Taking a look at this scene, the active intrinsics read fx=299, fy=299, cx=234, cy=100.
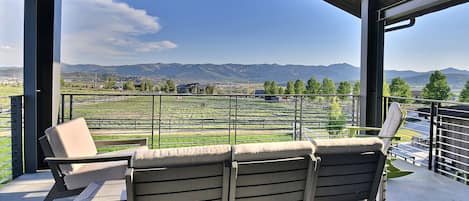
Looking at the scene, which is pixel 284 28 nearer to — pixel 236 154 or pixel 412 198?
pixel 412 198

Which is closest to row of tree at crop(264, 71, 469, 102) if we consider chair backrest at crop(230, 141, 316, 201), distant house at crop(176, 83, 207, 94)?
distant house at crop(176, 83, 207, 94)

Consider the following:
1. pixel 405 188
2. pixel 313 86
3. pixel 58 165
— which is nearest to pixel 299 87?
pixel 313 86

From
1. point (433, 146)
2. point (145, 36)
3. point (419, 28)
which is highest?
point (145, 36)

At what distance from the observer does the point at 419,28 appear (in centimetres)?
404

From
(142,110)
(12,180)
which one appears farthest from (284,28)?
(12,180)

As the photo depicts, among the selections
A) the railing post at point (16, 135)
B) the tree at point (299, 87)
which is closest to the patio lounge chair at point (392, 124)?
the tree at point (299, 87)

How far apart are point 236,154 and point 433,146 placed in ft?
11.1

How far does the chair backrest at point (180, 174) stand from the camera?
53.1 inches

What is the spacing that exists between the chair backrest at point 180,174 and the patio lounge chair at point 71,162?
0.77m

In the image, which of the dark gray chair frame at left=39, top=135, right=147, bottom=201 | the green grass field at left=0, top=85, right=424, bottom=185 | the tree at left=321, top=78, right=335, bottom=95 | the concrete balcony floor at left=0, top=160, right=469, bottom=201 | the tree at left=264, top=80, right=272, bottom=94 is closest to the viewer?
the dark gray chair frame at left=39, top=135, right=147, bottom=201

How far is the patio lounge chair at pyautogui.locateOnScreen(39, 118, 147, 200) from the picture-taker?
2.10 meters

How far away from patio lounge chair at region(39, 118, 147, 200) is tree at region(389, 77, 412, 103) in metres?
3.84

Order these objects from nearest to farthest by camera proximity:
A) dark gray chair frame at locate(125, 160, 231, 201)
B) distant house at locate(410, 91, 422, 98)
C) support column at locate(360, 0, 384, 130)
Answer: dark gray chair frame at locate(125, 160, 231, 201)
distant house at locate(410, 91, 422, 98)
support column at locate(360, 0, 384, 130)

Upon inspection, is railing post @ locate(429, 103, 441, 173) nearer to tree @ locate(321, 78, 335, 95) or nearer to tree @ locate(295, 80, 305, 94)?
tree @ locate(321, 78, 335, 95)
